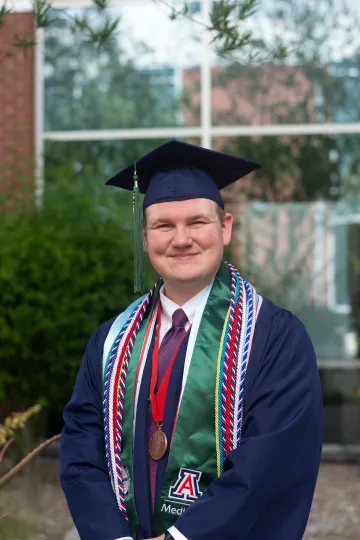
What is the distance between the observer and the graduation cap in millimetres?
2293

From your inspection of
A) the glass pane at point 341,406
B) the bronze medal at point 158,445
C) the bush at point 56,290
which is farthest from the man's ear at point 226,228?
the glass pane at point 341,406

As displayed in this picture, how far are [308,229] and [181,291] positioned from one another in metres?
5.23

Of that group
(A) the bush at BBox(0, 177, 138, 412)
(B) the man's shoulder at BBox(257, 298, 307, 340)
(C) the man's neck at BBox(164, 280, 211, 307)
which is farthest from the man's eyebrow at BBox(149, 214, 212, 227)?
(A) the bush at BBox(0, 177, 138, 412)

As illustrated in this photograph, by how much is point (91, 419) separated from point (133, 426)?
15 cm

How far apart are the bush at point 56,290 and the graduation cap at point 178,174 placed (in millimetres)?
3135

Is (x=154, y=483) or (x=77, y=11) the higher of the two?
(x=77, y=11)

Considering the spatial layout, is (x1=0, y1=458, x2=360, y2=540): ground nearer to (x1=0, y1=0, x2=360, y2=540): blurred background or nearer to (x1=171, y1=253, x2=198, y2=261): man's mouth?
(x1=0, y1=0, x2=360, y2=540): blurred background

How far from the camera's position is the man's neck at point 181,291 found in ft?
7.61

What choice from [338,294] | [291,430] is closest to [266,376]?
[291,430]

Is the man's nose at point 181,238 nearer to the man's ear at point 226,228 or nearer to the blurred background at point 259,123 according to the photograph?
the man's ear at point 226,228

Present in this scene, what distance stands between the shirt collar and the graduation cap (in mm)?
100

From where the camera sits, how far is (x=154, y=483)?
218 cm

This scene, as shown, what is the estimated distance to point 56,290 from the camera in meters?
5.65

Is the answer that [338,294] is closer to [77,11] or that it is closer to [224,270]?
[77,11]
